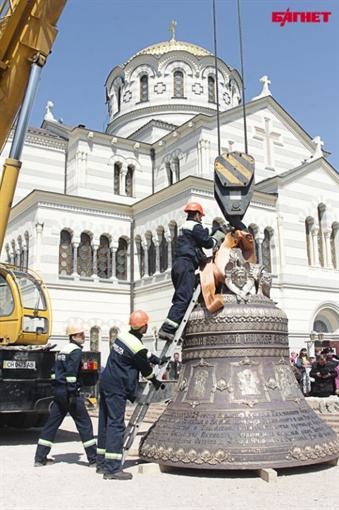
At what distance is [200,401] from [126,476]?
1036 millimetres

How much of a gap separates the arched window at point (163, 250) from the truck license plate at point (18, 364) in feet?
61.5

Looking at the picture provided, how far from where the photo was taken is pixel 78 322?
89.5 ft

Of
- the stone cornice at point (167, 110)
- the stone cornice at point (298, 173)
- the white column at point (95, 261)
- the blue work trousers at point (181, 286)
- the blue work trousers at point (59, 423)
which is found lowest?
the blue work trousers at point (59, 423)

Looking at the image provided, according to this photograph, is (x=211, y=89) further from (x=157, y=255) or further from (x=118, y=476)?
(x=118, y=476)

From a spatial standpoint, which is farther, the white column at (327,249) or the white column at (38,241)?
the white column at (327,249)

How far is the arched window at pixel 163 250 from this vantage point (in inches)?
1099

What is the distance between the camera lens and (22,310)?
9.68 m

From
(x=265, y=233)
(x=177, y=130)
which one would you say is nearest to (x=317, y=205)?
(x=265, y=233)

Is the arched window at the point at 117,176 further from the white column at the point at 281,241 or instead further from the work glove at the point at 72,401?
the work glove at the point at 72,401

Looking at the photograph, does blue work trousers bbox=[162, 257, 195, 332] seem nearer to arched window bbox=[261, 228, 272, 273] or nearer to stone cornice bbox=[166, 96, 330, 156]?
arched window bbox=[261, 228, 272, 273]

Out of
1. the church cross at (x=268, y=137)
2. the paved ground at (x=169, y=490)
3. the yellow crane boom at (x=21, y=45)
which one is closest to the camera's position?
the paved ground at (x=169, y=490)

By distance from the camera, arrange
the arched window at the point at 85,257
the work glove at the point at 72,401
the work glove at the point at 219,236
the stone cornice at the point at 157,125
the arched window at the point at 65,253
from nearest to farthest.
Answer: the work glove at the point at 219,236 → the work glove at the point at 72,401 → the arched window at the point at 65,253 → the arched window at the point at 85,257 → the stone cornice at the point at 157,125

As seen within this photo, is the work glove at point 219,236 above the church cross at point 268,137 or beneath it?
beneath

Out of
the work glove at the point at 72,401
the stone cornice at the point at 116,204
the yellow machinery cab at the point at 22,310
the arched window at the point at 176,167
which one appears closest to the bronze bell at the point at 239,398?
the work glove at the point at 72,401
